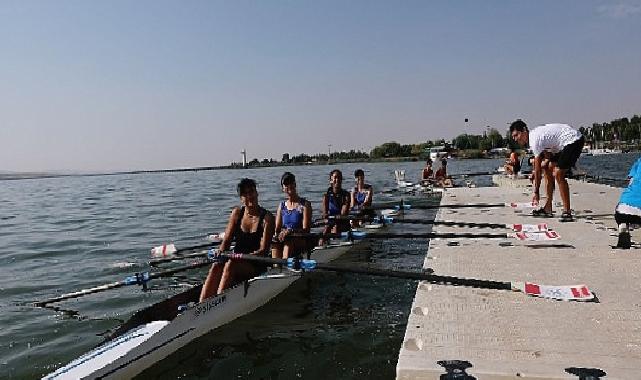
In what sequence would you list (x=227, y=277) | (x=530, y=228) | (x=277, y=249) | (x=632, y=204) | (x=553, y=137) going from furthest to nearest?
(x=553, y=137) < (x=277, y=249) < (x=530, y=228) < (x=227, y=277) < (x=632, y=204)

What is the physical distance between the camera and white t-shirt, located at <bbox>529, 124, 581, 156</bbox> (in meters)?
10.0

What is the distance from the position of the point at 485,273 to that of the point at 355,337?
1902 millimetres

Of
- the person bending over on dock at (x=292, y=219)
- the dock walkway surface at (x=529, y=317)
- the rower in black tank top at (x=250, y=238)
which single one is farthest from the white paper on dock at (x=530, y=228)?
the rower in black tank top at (x=250, y=238)

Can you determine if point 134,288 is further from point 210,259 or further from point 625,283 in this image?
point 625,283

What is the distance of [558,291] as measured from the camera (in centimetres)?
549

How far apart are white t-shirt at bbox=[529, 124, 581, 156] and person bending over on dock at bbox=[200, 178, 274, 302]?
5.48 m

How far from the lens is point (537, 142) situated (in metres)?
10.1

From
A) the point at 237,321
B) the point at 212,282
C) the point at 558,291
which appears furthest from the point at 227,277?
the point at 558,291

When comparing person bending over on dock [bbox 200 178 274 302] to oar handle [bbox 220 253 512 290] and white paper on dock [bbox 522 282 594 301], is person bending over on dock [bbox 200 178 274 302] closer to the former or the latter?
oar handle [bbox 220 253 512 290]

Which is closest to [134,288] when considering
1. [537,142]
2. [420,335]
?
[420,335]

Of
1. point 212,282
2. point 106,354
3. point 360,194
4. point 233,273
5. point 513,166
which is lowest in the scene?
point 106,354

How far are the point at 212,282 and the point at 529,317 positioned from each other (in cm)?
446

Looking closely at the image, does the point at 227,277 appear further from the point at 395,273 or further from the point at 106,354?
the point at 395,273

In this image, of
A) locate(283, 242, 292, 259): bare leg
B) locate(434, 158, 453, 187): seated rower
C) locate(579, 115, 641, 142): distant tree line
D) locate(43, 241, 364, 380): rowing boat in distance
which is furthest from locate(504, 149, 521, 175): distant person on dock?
locate(579, 115, 641, 142): distant tree line
